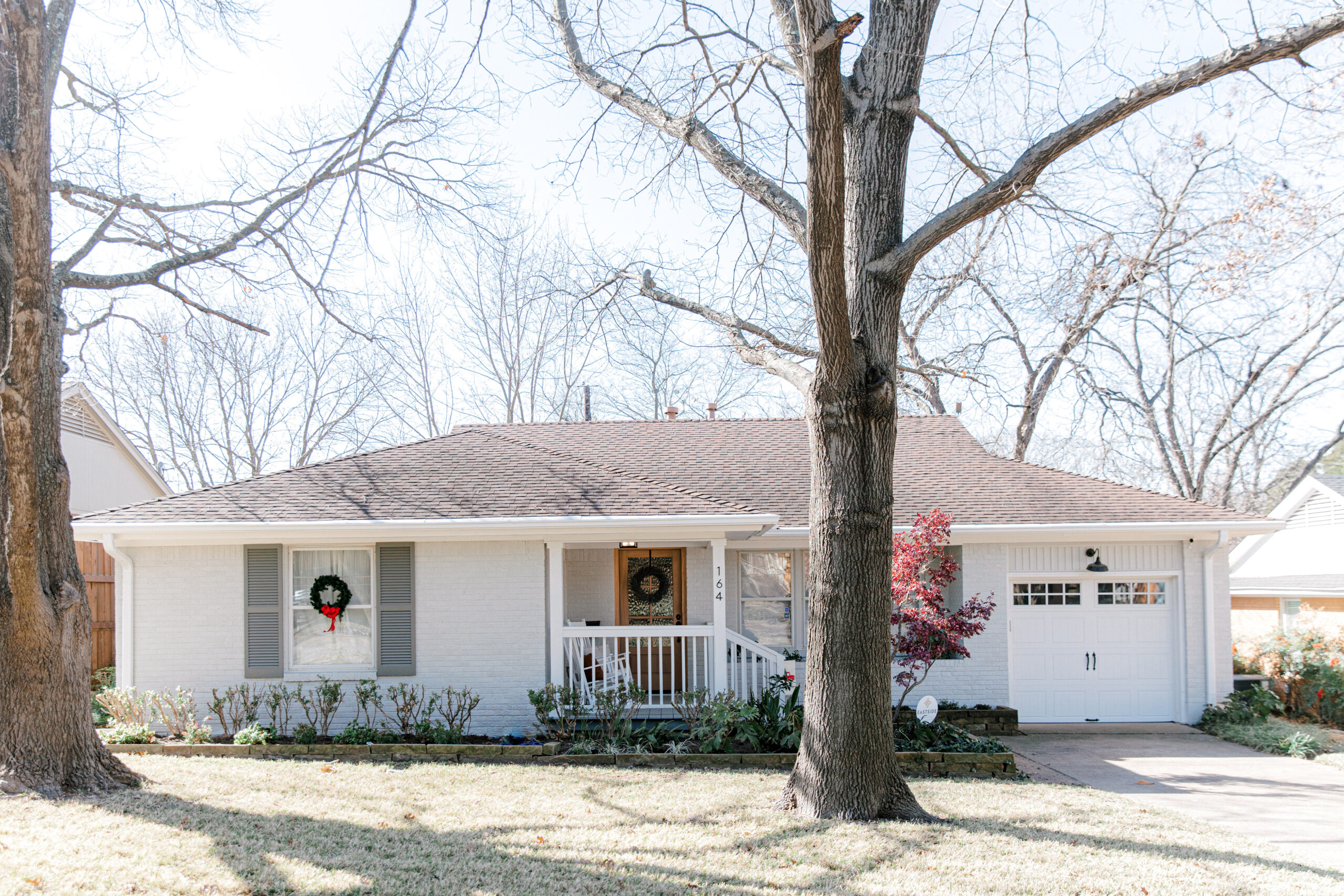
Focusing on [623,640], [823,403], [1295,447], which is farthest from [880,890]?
[1295,447]

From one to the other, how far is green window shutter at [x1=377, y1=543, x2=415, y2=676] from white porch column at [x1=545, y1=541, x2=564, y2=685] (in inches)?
62.2

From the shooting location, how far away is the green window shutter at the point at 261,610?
10.2 metres

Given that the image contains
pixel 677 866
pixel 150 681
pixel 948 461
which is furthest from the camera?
pixel 948 461

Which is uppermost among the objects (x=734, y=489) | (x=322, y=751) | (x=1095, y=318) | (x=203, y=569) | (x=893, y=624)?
(x=1095, y=318)

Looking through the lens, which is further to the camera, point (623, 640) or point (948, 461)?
point (948, 461)

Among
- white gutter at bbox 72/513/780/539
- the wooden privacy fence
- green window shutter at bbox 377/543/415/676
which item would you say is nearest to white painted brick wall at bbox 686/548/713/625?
white gutter at bbox 72/513/780/539

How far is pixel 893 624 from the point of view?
34.5 feet

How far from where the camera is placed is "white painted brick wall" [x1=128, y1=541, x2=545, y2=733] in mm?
10172

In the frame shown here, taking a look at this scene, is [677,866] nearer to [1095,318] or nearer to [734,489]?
[734,489]

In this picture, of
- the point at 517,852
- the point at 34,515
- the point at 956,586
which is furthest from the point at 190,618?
the point at 956,586

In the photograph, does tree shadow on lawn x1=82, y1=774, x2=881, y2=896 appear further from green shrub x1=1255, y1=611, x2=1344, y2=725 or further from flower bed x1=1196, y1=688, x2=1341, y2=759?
green shrub x1=1255, y1=611, x2=1344, y2=725

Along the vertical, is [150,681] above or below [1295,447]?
below

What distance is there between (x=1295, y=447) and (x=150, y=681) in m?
31.0

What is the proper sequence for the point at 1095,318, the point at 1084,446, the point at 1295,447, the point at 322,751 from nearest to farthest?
1. the point at 322,751
2. the point at 1095,318
3. the point at 1295,447
4. the point at 1084,446
